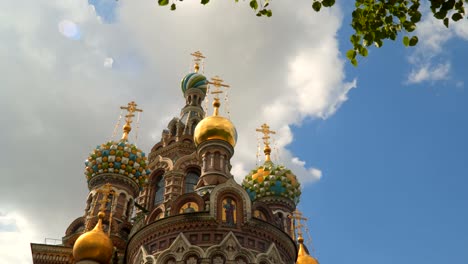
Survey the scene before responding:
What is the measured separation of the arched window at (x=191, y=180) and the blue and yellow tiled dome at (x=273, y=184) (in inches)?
91.7

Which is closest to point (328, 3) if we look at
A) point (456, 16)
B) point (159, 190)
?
point (456, 16)

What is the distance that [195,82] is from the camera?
2606 centimetres

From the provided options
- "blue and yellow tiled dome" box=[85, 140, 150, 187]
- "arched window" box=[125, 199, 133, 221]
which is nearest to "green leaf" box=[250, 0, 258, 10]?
"blue and yellow tiled dome" box=[85, 140, 150, 187]

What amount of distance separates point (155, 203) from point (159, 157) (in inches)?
85.1

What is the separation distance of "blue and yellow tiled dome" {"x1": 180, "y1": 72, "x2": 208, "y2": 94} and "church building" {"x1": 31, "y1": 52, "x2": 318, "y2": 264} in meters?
0.05

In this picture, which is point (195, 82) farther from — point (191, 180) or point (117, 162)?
point (117, 162)

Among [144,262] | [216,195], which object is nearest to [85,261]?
[144,262]

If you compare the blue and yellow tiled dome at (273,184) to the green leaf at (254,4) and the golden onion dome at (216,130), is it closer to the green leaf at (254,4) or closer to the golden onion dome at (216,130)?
the golden onion dome at (216,130)

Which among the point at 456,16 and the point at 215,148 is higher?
the point at 215,148

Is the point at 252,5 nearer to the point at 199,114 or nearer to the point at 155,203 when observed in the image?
the point at 155,203

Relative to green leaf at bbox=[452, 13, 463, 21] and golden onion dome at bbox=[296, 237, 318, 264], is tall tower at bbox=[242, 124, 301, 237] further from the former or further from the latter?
green leaf at bbox=[452, 13, 463, 21]

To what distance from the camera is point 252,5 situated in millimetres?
5414

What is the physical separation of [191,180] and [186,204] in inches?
271

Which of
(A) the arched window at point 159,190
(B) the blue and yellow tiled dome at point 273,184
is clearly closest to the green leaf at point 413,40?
(B) the blue and yellow tiled dome at point 273,184
